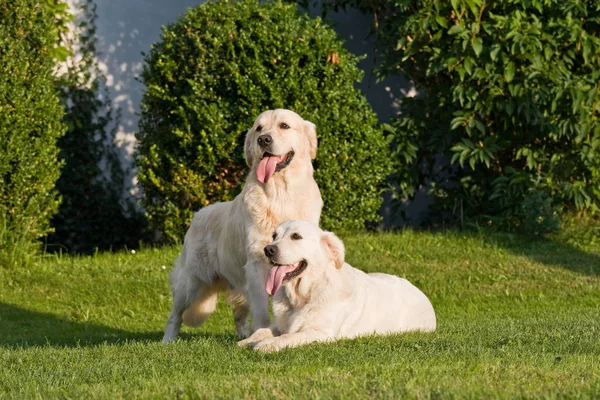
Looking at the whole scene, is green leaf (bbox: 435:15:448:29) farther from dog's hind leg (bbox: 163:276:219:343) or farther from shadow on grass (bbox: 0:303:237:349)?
dog's hind leg (bbox: 163:276:219:343)

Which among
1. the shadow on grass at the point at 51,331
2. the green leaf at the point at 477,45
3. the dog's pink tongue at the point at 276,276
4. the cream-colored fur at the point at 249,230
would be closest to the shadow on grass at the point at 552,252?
the green leaf at the point at 477,45

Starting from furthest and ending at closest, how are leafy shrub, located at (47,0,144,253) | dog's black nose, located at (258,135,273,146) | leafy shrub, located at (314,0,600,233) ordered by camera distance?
1. leafy shrub, located at (47,0,144,253)
2. leafy shrub, located at (314,0,600,233)
3. dog's black nose, located at (258,135,273,146)

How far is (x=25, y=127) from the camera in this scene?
34.9ft

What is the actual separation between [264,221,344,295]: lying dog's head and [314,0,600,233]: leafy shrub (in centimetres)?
577

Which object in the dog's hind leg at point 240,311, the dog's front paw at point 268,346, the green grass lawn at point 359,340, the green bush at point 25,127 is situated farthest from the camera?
the green bush at point 25,127

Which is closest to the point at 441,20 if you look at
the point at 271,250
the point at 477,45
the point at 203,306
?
the point at 477,45

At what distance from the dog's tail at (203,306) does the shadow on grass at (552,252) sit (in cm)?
428

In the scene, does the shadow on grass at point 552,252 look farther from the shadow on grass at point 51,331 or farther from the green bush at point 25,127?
the green bush at point 25,127

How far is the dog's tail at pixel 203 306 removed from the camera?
26.0 ft

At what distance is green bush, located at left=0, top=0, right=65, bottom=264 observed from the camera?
10.5m

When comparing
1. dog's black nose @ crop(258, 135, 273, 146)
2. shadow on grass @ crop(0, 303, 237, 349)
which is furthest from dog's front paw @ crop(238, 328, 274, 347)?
shadow on grass @ crop(0, 303, 237, 349)

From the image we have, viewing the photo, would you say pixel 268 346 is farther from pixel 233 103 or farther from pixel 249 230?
pixel 233 103

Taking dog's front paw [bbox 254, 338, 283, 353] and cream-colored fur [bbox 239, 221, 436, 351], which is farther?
cream-colored fur [bbox 239, 221, 436, 351]

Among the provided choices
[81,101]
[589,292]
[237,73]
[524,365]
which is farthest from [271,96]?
[524,365]
